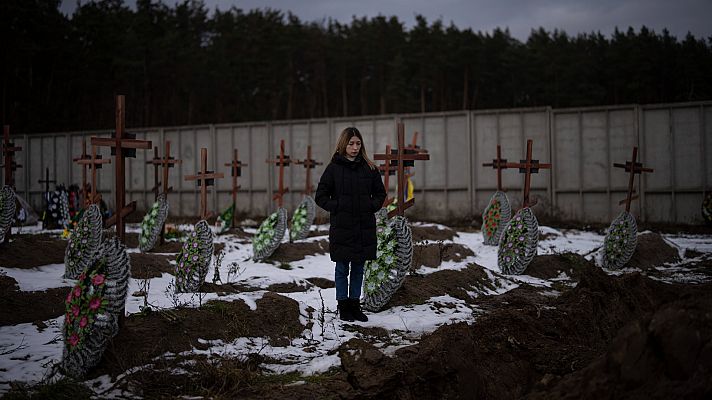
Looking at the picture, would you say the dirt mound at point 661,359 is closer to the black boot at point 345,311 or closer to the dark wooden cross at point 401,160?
the black boot at point 345,311

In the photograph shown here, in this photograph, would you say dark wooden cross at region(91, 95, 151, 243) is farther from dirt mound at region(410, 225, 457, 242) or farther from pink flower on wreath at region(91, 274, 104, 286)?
dirt mound at region(410, 225, 457, 242)

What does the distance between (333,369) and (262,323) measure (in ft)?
3.81

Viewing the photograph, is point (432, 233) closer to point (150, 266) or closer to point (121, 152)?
point (150, 266)

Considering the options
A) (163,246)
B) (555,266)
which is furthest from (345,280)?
(163,246)

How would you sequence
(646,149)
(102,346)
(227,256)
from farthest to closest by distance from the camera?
1. (646,149)
2. (227,256)
3. (102,346)

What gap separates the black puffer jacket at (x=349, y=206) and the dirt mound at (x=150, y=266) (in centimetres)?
324

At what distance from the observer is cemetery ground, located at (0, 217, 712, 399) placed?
2.82m

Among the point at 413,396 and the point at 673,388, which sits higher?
the point at 673,388

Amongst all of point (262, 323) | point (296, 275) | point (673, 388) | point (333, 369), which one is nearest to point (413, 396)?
point (333, 369)

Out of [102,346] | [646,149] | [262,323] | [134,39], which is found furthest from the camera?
[134,39]

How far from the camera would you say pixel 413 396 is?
3.70 metres

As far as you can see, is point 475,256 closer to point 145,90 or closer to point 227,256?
point 227,256

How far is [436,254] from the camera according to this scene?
380 inches

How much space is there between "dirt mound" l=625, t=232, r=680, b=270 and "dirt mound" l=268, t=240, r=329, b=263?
16.7 ft
